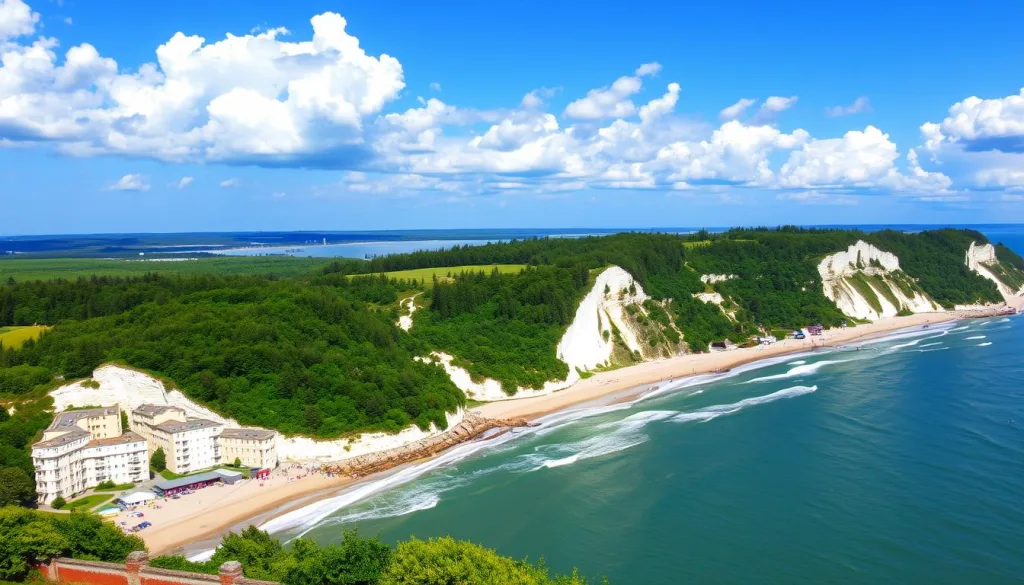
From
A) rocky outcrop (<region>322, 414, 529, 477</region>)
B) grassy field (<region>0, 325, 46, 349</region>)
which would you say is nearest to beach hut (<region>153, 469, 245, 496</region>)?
rocky outcrop (<region>322, 414, 529, 477</region>)

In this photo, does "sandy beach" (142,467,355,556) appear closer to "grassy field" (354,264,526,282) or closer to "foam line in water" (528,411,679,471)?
"foam line in water" (528,411,679,471)

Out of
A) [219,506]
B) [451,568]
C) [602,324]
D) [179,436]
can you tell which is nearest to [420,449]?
[219,506]

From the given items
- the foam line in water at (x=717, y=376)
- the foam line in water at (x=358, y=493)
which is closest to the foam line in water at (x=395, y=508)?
the foam line in water at (x=358, y=493)

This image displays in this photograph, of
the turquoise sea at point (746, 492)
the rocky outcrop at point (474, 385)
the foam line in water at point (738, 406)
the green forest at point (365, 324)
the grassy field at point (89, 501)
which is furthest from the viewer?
the rocky outcrop at point (474, 385)

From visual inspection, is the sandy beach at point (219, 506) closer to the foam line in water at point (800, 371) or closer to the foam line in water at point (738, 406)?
the foam line in water at point (738, 406)

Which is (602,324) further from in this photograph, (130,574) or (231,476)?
(130,574)

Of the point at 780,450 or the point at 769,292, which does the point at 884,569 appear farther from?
the point at 769,292
